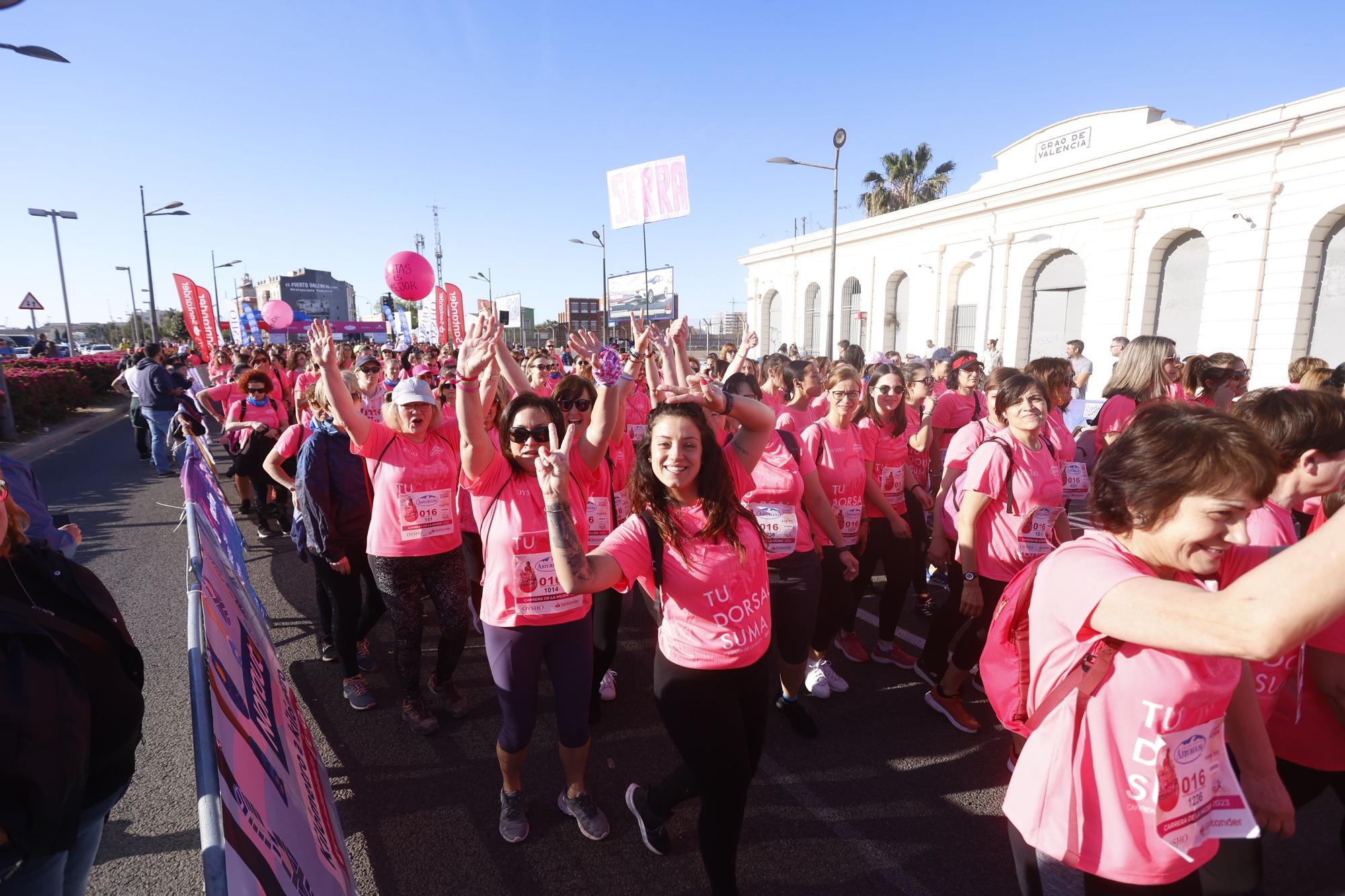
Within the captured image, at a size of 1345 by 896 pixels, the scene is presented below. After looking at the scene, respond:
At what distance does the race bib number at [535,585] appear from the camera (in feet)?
9.09

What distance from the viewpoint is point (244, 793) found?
5.72ft

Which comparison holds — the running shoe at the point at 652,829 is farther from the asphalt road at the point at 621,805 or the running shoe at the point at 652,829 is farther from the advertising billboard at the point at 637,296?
the advertising billboard at the point at 637,296

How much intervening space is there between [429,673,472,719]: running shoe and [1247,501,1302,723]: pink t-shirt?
366 cm

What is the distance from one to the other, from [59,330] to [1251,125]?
135608 mm

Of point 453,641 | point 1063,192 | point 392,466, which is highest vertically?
point 1063,192

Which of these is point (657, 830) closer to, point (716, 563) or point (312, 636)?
point (716, 563)

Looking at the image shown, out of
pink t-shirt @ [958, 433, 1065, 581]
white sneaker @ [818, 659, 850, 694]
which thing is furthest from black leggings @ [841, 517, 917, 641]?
pink t-shirt @ [958, 433, 1065, 581]

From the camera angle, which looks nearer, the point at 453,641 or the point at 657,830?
the point at 657,830

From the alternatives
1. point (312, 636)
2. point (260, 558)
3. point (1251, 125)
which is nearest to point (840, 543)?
point (312, 636)

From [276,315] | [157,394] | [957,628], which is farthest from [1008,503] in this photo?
[276,315]

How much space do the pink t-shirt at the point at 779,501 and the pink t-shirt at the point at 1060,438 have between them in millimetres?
1786

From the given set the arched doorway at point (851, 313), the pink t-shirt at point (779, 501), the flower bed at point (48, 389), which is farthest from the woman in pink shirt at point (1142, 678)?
the arched doorway at point (851, 313)

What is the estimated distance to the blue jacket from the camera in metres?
3.88

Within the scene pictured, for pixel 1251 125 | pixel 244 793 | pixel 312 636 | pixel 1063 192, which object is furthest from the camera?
pixel 1063 192
